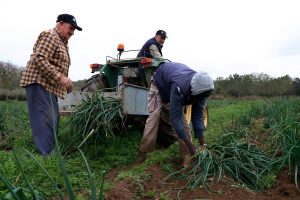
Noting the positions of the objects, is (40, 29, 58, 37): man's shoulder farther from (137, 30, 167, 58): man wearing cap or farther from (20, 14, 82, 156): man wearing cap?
(137, 30, 167, 58): man wearing cap

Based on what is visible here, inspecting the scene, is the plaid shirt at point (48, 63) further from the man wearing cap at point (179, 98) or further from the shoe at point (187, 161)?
the shoe at point (187, 161)

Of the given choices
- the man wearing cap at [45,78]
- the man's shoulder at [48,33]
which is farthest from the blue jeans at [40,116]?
the man's shoulder at [48,33]

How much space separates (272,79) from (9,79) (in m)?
20.7

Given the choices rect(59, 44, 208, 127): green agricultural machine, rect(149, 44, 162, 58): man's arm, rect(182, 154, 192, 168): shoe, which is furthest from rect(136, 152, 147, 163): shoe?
rect(149, 44, 162, 58): man's arm

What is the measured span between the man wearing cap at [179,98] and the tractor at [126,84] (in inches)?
11.7

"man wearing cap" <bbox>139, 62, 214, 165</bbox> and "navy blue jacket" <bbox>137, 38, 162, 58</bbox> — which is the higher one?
"navy blue jacket" <bbox>137, 38, 162, 58</bbox>

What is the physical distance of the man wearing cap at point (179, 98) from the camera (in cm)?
412

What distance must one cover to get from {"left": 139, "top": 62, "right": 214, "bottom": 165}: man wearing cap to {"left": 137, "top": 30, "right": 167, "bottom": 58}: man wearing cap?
1251 millimetres

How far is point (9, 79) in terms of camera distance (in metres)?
21.3

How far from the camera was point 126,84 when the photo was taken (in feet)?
16.7

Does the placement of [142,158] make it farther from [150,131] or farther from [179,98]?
[179,98]

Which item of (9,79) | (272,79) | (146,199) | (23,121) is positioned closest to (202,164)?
(146,199)

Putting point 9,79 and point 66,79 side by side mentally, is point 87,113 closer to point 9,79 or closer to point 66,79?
point 66,79

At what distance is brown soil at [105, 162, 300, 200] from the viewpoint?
3393 mm
